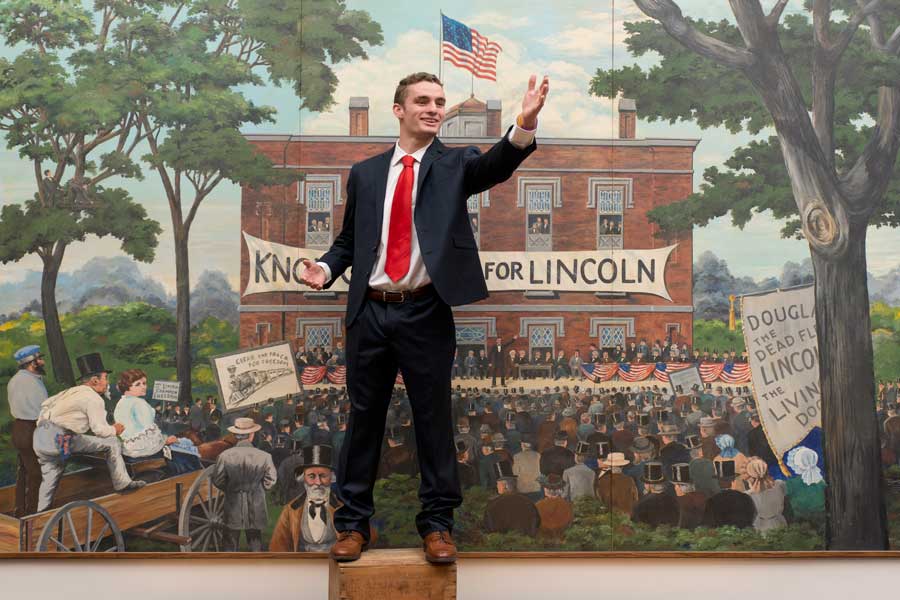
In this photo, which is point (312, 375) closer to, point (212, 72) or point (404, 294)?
point (404, 294)

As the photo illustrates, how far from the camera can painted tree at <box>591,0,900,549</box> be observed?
375 centimetres

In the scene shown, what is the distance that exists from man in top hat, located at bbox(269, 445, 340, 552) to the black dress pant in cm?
48

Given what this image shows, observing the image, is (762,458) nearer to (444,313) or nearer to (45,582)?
(444,313)

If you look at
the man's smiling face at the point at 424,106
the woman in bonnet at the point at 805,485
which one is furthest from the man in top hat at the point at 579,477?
the man's smiling face at the point at 424,106

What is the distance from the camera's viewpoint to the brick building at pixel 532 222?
370 cm

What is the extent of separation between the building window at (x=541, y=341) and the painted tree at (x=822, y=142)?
2.41ft

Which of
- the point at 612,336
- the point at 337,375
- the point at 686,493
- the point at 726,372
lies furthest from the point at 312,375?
the point at 726,372

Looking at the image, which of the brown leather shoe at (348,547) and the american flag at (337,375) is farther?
the american flag at (337,375)

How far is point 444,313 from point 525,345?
2.30 ft

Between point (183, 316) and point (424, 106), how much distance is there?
4.88 feet

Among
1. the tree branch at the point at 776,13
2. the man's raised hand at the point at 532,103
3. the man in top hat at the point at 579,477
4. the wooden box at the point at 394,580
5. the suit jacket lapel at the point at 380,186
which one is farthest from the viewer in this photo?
the tree branch at the point at 776,13

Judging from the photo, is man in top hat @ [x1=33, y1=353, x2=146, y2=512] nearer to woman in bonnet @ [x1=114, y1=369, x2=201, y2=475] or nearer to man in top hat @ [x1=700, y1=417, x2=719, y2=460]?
woman in bonnet @ [x1=114, y1=369, x2=201, y2=475]

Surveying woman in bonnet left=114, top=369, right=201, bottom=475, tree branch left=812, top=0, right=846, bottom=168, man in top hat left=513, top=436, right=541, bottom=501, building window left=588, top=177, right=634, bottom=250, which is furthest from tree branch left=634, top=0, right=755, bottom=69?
woman in bonnet left=114, top=369, right=201, bottom=475

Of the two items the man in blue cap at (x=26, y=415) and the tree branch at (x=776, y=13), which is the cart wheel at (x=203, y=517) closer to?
the man in blue cap at (x=26, y=415)
